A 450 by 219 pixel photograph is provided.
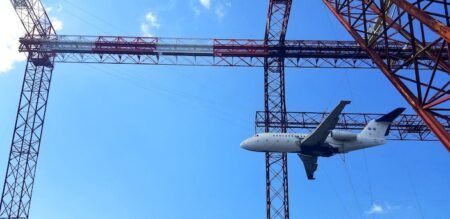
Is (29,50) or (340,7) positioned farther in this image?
(29,50)

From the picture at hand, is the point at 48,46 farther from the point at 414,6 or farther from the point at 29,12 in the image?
the point at 414,6

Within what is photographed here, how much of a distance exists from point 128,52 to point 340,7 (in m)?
25.2

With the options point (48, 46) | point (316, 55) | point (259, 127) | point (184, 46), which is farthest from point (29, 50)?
point (316, 55)

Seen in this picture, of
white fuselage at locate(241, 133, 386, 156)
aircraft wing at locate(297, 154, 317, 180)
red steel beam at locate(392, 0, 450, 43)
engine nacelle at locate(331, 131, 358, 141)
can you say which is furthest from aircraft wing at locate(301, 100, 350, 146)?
red steel beam at locate(392, 0, 450, 43)

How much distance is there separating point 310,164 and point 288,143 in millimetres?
5442

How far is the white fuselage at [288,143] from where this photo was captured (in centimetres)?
4450

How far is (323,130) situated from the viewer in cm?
4212

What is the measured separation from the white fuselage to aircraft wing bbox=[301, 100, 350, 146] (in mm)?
962

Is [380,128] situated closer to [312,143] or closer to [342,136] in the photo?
[342,136]

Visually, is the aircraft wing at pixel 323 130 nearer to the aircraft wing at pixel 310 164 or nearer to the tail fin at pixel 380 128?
the aircraft wing at pixel 310 164

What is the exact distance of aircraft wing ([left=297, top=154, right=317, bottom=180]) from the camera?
4846cm

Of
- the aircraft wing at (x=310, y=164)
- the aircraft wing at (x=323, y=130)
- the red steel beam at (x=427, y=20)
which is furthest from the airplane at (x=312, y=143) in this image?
the red steel beam at (x=427, y=20)

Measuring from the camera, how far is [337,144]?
45.3 m

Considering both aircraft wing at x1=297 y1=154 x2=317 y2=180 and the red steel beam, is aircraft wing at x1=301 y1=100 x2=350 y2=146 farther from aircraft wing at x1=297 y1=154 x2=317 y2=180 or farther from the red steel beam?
the red steel beam
